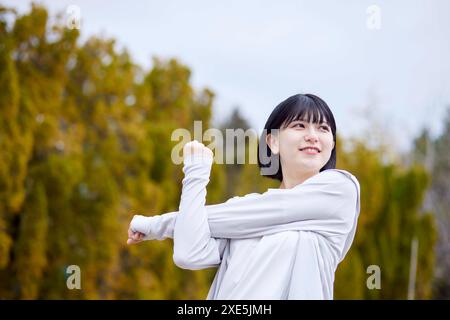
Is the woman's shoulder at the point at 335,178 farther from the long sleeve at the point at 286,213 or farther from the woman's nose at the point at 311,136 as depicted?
the woman's nose at the point at 311,136

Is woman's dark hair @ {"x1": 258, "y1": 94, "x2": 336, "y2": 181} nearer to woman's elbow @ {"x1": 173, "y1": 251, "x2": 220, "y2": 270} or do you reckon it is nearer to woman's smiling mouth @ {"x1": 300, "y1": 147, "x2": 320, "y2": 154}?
woman's smiling mouth @ {"x1": 300, "y1": 147, "x2": 320, "y2": 154}

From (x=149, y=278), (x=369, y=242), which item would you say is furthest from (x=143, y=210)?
(x=369, y=242)

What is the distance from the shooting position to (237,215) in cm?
189

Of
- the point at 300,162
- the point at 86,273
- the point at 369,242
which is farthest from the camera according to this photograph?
the point at 369,242

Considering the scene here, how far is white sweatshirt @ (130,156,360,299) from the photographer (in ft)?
5.98

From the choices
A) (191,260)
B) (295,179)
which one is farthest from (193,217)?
(295,179)

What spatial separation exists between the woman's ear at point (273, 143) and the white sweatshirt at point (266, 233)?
0.21 meters

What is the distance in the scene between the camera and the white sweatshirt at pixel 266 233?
1.82 metres

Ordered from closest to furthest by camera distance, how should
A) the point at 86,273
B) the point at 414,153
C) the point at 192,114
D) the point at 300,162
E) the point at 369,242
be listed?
1. the point at 300,162
2. the point at 86,273
3. the point at 192,114
4. the point at 369,242
5. the point at 414,153

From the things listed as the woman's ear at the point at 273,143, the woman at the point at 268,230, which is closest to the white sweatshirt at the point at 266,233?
the woman at the point at 268,230

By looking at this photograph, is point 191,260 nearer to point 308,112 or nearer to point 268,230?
point 268,230
